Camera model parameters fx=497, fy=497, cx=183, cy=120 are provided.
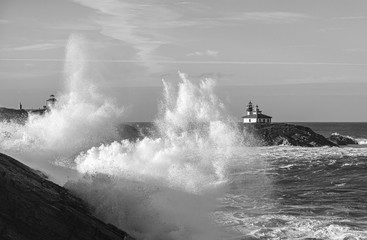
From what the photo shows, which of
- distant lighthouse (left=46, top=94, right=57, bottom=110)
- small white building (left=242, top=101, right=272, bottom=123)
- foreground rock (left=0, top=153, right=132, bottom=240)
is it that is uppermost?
small white building (left=242, top=101, right=272, bottom=123)

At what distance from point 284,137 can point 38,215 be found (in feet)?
196

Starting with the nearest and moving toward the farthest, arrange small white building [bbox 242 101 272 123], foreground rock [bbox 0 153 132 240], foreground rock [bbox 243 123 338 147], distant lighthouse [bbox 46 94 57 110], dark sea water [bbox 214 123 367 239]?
foreground rock [bbox 0 153 132 240]
dark sea water [bbox 214 123 367 239]
distant lighthouse [bbox 46 94 57 110]
foreground rock [bbox 243 123 338 147]
small white building [bbox 242 101 272 123]

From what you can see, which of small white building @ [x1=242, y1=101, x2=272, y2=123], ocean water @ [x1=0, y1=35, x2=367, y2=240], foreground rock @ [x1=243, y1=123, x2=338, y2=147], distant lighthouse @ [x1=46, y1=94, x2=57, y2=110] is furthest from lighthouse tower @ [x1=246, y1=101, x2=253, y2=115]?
ocean water @ [x1=0, y1=35, x2=367, y2=240]

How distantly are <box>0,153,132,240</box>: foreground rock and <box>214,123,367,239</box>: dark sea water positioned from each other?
239 inches

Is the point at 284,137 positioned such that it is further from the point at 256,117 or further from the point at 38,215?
the point at 38,215

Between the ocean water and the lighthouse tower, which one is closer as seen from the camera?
the ocean water

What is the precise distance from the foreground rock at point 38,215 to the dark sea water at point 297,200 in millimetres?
6075

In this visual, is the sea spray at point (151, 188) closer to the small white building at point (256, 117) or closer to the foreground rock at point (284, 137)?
the foreground rock at point (284, 137)

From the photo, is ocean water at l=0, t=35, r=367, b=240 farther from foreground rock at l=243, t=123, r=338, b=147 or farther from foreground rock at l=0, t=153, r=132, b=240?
foreground rock at l=243, t=123, r=338, b=147

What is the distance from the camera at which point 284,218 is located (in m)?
20.5

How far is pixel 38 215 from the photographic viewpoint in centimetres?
1296

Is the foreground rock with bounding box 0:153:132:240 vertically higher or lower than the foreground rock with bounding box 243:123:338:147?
lower

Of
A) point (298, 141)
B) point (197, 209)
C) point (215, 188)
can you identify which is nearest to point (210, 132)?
point (298, 141)

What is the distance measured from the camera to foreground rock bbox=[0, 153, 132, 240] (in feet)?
40.7
